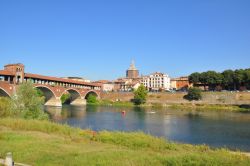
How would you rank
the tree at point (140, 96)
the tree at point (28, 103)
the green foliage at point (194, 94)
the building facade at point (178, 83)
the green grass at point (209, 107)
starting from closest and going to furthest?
the tree at point (28, 103) → the green grass at point (209, 107) → the green foliage at point (194, 94) → the tree at point (140, 96) → the building facade at point (178, 83)

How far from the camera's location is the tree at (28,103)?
3406cm

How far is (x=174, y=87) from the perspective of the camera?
173625 mm

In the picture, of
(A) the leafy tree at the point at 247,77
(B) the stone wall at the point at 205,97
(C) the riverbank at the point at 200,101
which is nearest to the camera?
(C) the riverbank at the point at 200,101

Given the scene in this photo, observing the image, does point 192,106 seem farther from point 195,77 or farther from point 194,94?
point 195,77

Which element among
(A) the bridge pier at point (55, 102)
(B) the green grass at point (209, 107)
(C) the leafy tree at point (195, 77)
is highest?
(C) the leafy tree at point (195, 77)

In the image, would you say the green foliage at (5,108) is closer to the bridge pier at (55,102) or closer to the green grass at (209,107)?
the bridge pier at (55,102)

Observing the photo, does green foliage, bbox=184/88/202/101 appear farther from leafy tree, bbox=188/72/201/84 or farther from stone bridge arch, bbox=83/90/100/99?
stone bridge arch, bbox=83/90/100/99

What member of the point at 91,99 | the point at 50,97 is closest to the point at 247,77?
the point at 91,99

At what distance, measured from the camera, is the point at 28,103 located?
1399 inches

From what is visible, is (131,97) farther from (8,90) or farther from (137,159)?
(137,159)

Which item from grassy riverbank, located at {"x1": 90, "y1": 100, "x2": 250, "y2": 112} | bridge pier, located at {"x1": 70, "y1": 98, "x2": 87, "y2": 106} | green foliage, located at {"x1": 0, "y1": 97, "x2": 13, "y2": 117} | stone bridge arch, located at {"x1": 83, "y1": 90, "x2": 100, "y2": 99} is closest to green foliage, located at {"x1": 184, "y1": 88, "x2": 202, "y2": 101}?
grassy riverbank, located at {"x1": 90, "y1": 100, "x2": 250, "y2": 112}

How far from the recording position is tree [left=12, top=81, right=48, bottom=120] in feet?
112

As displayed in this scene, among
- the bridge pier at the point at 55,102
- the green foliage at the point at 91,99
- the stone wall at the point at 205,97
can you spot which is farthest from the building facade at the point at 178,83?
the bridge pier at the point at 55,102

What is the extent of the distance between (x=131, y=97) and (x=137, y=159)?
4002 inches
